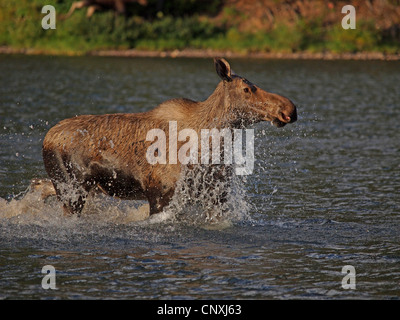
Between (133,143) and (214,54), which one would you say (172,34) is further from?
(133,143)

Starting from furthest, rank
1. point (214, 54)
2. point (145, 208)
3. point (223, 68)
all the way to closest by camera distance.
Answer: point (214, 54) < point (145, 208) < point (223, 68)

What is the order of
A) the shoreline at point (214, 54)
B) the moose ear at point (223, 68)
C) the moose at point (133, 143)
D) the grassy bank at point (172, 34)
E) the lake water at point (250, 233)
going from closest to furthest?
the lake water at point (250, 233) < the moose ear at point (223, 68) < the moose at point (133, 143) < the shoreline at point (214, 54) < the grassy bank at point (172, 34)

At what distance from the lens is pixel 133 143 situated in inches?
403

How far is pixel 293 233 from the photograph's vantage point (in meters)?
10.7

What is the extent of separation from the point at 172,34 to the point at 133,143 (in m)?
37.5

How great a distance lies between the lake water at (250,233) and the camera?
338 inches

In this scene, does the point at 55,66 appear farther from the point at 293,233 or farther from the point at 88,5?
the point at 293,233

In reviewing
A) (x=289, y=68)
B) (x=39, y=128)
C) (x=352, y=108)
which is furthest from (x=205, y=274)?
(x=289, y=68)

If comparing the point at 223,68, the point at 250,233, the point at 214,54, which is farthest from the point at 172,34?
the point at 223,68

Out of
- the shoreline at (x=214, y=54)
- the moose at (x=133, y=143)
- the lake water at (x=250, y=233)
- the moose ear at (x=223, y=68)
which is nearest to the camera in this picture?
the lake water at (x=250, y=233)

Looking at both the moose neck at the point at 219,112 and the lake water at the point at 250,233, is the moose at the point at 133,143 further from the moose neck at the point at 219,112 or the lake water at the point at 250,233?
the lake water at the point at 250,233

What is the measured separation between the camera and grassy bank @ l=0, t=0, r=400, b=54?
148ft

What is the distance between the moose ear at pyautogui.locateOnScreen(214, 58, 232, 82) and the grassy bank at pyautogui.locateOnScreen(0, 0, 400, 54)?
35.3 m

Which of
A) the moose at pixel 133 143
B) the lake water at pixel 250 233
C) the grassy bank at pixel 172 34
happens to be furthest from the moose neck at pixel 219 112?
the grassy bank at pixel 172 34
